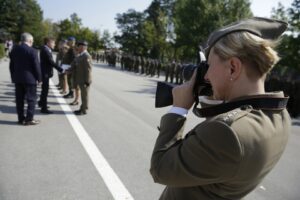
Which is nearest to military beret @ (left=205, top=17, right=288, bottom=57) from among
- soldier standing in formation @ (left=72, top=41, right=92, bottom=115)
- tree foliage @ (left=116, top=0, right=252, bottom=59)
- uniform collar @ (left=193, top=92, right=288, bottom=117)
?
uniform collar @ (left=193, top=92, right=288, bottom=117)

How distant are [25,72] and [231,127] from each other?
6.94 m

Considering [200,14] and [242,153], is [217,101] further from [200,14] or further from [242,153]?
[200,14]

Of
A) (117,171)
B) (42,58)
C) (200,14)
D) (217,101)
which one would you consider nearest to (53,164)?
(117,171)

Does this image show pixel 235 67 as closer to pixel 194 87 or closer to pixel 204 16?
pixel 194 87

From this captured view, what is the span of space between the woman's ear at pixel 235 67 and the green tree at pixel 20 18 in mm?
93825

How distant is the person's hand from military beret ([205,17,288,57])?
15 cm

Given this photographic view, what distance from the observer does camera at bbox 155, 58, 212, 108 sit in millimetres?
1587

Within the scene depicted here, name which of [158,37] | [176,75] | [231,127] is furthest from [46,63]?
[158,37]

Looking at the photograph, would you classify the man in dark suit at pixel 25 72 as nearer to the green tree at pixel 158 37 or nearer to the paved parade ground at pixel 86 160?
the paved parade ground at pixel 86 160

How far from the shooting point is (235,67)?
57.6 inches

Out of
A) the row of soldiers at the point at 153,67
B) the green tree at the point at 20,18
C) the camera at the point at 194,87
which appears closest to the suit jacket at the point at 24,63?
the camera at the point at 194,87

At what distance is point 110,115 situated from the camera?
9734 mm

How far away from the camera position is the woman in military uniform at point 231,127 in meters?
1.38

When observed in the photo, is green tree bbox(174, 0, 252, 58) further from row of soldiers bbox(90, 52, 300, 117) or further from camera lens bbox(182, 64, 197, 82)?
camera lens bbox(182, 64, 197, 82)
